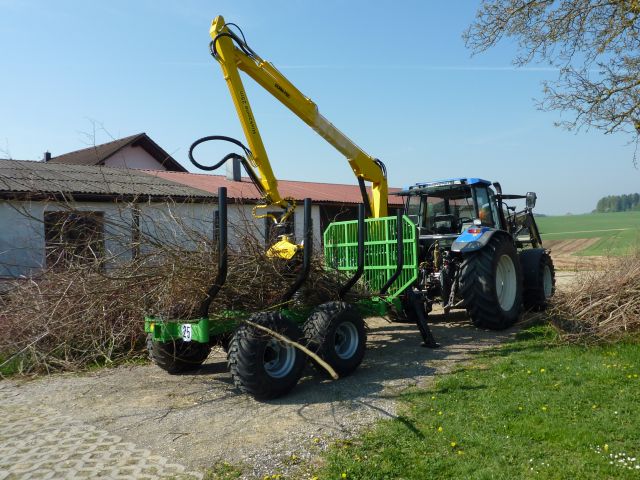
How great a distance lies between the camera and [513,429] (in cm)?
443

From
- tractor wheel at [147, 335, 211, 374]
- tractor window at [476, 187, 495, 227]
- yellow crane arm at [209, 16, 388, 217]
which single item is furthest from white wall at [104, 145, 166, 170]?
tractor wheel at [147, 335, 211, 374]

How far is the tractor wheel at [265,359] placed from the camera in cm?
542

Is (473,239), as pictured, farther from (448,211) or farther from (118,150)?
(118,150)

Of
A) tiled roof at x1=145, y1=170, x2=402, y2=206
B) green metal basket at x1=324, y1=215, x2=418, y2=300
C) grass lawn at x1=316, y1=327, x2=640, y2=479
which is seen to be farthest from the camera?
tiled roof at x1=145, y1=170, x2=402, y2=206

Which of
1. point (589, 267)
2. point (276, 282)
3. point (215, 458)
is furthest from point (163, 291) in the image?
point (589, 267)

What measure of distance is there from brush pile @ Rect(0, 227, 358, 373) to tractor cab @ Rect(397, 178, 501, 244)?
3468mm

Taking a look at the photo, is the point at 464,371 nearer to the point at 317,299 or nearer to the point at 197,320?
the point at 317,299

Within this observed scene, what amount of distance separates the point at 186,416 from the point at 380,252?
150 inches

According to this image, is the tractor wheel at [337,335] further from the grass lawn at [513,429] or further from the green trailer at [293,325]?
the grass lawn at [513,429]

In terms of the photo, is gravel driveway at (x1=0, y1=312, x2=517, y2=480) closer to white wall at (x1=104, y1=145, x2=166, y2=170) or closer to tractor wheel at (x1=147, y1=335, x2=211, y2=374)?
tractor wheel at (x1=147, y1=335, x2=211, y2=374)

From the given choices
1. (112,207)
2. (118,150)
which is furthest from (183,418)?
(118,150)

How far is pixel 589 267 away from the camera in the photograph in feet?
30.6

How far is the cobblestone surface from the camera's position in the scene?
13.2 feet

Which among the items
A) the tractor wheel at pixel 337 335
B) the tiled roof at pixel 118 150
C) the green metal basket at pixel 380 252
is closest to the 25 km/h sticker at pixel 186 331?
the tractor wheel at pixel 337 335
